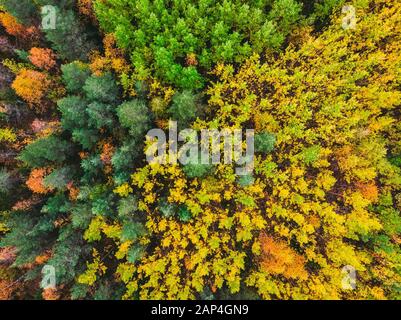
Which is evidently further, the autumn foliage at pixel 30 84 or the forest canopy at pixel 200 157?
the autumn foliage at pixel 30 84

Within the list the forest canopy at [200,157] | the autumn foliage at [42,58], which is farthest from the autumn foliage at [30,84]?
the autumn foliage at [42,58]

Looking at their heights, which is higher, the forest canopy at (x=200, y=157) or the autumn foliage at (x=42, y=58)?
the autumn foliage at (x=42, y=58)

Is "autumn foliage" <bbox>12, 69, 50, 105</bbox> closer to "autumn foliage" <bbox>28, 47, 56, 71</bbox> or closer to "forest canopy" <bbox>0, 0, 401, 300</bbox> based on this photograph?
"forest canopy" <bbox>0, 0, 401, 300</bbox>

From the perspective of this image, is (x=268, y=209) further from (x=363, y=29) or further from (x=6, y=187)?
(x=6, y=187)

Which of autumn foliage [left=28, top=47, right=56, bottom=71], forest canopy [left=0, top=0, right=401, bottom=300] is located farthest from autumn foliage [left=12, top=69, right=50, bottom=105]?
autumn foliage [left=28, top=47, right=56, bottom=71]

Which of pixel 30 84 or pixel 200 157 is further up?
pixel 30 84

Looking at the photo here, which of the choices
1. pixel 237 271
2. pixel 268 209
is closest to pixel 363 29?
pixel 268 209

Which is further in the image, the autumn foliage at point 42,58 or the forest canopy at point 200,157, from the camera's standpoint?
the autumn foliage at point 42,58

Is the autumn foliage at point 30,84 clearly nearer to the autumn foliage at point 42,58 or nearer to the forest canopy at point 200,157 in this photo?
the forest canopy at point 200,157

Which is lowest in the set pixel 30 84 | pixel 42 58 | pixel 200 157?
pixel 200 157

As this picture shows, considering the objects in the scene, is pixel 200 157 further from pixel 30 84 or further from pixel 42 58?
pixel 42 58

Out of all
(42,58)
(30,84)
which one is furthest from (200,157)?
(42,58)

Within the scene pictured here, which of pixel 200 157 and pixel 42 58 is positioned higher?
pixel 42 58

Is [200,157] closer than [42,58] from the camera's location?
Yes
